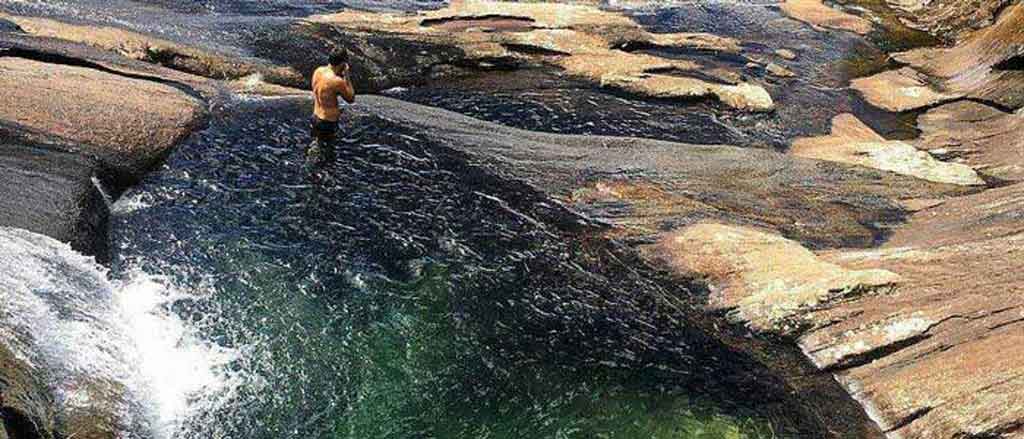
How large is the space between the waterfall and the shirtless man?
5166 mm

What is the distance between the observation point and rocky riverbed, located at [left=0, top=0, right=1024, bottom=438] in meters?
10.1

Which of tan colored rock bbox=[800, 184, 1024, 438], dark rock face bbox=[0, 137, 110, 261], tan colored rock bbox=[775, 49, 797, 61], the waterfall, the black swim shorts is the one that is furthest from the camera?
tan colored rock bbox=[775, 49, 797, 61]

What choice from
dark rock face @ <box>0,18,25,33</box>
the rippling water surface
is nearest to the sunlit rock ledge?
dark rock face @ <box>0,18,25,33</box>

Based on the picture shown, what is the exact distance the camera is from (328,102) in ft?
54.0

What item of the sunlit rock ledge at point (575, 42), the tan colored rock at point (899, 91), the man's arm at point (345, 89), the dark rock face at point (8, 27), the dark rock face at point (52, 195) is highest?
the dark rock face at point (8, 27)

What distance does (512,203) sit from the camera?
50.3 feet

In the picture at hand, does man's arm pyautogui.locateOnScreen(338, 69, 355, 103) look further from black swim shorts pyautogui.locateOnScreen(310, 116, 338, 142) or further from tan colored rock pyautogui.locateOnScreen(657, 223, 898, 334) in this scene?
tan colored rock pyautogui.locateOnScreen(657, 223, 898, 334)

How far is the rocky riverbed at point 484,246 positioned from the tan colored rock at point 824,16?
37.8 ft

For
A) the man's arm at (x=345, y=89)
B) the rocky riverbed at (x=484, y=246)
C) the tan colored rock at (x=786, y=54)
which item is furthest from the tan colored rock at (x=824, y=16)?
the man's arm at (x=345, y=89)

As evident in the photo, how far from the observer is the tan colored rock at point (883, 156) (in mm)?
17625

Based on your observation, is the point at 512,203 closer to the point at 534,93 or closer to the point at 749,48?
the point at 534,93

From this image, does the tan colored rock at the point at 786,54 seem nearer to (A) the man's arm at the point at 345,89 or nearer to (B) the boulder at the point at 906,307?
(B) the boulder at the point at 906,307

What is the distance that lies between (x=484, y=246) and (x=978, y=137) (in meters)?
15.1

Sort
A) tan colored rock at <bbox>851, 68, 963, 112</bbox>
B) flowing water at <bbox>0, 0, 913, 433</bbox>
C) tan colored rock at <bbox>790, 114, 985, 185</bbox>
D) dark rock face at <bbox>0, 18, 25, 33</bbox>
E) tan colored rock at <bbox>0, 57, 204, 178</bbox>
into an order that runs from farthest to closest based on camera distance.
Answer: tan colored rock at <bbox>851, 68, 963, 112</bbox>
dark rock face at <bbox>0, 18, 25, 33</bbox>
tan colored rock at <bbox>790, 114, 985, 185</bbox>
tan colored rock at <bbox>0, 57, 204, 178</bbox>
flowing water at <bbox>0, 0, 913, 433</bbox>
